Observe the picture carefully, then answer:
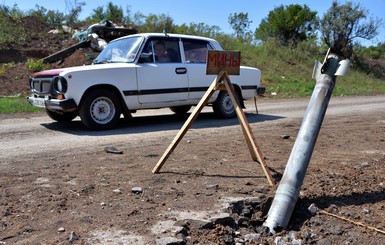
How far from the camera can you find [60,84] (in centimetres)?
763

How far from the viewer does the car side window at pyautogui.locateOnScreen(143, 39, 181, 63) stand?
8562 millimetres

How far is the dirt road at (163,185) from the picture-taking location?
340cm

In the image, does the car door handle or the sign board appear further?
the car door handle

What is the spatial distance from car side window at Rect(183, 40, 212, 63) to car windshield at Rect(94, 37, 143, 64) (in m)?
1.07

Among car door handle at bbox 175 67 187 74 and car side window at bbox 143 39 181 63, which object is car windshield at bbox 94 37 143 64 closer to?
car side window at bbox 143 39 181 63

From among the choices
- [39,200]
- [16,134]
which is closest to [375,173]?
[39,200]

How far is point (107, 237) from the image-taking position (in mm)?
3178

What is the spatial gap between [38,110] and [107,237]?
8478 mm

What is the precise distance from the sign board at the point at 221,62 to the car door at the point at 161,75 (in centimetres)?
354

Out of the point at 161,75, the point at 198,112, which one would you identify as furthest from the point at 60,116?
the point at 198,112

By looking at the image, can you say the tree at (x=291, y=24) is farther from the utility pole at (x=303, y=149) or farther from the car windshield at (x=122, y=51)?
the utility pole at (x=303, y=149)

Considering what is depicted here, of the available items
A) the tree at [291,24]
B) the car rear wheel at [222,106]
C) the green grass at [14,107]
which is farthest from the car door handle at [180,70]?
the tree at [291,24]

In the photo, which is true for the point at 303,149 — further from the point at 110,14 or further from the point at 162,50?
the point at 110,14

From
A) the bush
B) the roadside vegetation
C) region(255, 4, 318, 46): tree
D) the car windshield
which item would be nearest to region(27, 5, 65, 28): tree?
the roadside vegetation
